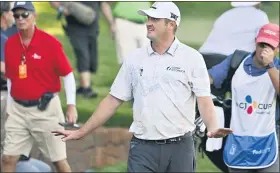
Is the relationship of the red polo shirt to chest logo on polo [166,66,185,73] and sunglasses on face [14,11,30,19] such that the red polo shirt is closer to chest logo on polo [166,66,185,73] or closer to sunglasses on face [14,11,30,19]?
sunglasses on face [14,11,30,19]

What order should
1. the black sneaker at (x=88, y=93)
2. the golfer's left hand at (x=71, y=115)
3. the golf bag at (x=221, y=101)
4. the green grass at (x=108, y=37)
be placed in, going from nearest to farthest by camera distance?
the golf bag at (x=221, y=101) < the golfer's left hand at (x=71, y=115) < the green grass at (x=108, y=37) < the black sneaker at (x=88, y=93)

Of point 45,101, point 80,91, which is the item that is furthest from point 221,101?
point 80,91

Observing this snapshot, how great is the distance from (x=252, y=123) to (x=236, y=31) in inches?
59.7

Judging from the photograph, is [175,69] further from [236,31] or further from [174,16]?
[236,31]

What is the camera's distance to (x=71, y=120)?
9.09 m

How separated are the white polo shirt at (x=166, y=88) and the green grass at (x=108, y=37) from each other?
4.77m

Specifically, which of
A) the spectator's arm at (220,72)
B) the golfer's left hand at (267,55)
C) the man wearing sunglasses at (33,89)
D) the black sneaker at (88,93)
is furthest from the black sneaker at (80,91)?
the golfer's left hand at (267,55)

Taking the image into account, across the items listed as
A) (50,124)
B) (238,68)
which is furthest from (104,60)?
(238,68)

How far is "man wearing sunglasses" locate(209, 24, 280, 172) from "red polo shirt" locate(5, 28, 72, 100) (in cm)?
161

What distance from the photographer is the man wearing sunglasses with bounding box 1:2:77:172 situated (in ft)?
30.1

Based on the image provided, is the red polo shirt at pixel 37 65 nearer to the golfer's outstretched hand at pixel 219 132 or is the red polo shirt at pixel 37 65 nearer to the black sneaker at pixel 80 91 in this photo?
the golfer's outstretched hand at pixel 219 132

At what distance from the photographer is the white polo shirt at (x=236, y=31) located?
9.48 meters

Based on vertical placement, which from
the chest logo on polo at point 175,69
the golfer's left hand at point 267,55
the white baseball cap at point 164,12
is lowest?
the chest logo on polo at point 175,69

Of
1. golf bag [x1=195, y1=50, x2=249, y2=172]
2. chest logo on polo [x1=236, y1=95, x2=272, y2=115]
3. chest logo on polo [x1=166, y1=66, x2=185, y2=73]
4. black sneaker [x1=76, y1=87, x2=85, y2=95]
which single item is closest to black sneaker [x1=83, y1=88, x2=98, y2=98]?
black sneaker [x1=76, y1=87, x2=85, y2=95]
